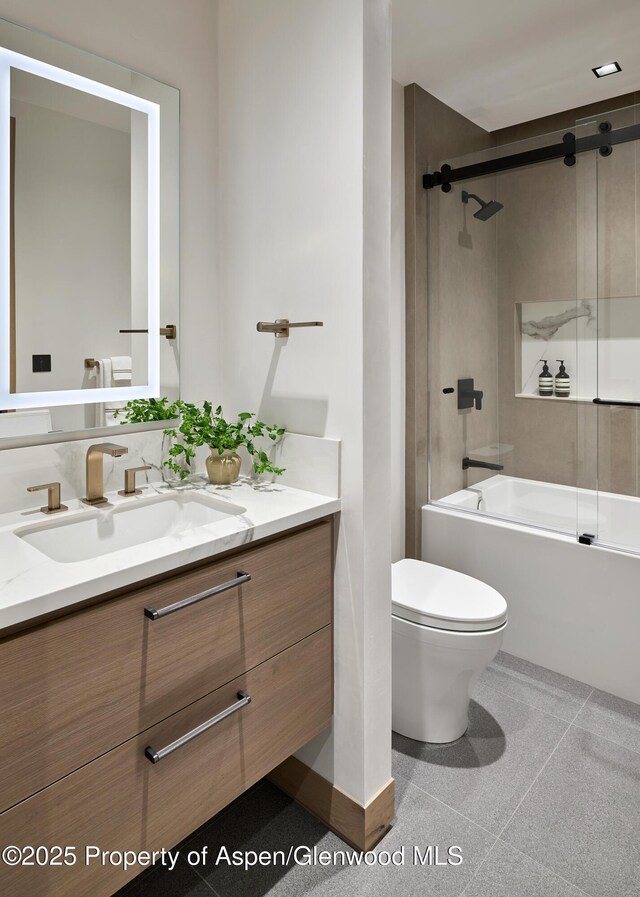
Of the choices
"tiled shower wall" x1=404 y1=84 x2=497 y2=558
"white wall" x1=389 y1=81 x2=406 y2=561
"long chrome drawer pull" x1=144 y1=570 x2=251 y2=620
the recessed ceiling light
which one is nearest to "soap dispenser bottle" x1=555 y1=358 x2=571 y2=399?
"tiled shower wall" x1=404 y1=84 x2=497 y2=558

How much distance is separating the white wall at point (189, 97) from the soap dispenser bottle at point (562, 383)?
4.95 ft

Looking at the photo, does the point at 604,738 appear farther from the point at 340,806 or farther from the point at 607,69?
the point at 607,69

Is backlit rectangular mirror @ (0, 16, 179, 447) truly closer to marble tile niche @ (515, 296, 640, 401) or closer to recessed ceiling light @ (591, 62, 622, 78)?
marble tile niche @ (515, 296, 640, 401)

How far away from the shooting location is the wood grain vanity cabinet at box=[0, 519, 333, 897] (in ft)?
2.99

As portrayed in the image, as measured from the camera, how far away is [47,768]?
0.93m

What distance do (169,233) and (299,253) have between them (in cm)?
40

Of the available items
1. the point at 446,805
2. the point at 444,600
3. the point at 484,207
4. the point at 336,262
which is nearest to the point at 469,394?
the point at 484,207

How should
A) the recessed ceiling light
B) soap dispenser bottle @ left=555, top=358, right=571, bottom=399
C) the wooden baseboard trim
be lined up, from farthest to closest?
1. soap dispenser bottle @ left=555, top=358, right=571, bottom=399
2. the recessed ceiling light
3. the wooden baseboard trim

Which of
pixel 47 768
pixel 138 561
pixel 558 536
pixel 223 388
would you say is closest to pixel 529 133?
pixel 558 536

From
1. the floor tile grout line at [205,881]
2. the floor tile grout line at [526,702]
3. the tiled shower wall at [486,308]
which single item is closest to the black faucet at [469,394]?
the tiled shower wall at [486,308]

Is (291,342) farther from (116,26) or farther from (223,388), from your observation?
(116,26)

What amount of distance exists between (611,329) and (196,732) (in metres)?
2.03

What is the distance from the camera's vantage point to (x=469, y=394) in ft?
8.87

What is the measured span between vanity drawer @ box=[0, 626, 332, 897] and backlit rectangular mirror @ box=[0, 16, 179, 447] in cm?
78
